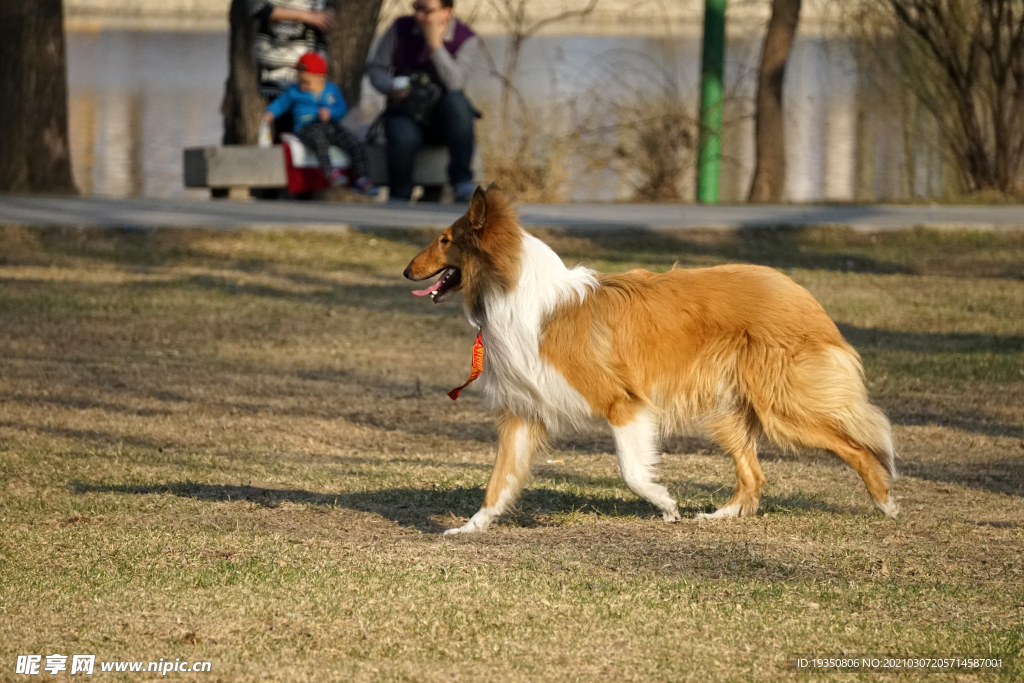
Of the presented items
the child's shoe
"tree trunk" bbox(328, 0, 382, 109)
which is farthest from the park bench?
"tree trunk" bbox(328, 0, 382, 109)

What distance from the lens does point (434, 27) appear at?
614 inches

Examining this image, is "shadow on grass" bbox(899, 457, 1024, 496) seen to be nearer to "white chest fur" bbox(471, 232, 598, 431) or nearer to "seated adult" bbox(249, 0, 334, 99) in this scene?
"white chest fur" bbox(471, 232, 598, 431)

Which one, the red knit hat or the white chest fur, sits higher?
the red knit hat

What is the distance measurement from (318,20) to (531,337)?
1178 cm

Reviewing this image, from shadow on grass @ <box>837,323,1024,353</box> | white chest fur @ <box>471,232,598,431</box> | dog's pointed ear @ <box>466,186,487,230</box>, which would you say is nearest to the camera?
dog's pointed ear @ <box>466,186,487,230</box>

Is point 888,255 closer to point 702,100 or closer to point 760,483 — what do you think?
Result: point 702,100

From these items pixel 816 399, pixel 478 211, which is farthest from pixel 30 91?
pixel 816 399

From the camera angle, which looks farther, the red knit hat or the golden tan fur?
the red knit hat

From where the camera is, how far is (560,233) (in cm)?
1484

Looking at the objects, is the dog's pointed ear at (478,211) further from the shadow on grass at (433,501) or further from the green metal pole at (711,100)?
the green metal pole at (711,100)

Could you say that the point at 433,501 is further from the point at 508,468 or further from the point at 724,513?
the point at 724,513

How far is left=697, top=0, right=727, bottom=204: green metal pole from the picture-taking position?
17969mm

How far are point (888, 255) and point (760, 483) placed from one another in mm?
9153

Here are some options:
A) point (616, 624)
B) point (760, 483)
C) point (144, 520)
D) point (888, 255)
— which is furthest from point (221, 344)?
point (888, 255)
